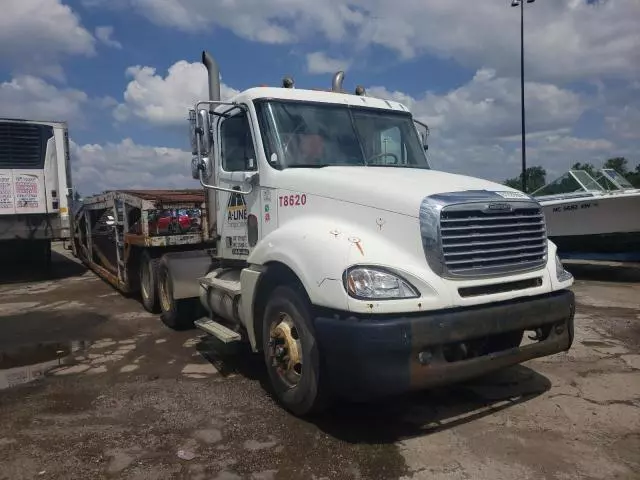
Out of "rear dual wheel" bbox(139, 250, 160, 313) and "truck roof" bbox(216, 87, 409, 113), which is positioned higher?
"truck roof" bbox(216, 87, 409, 113)

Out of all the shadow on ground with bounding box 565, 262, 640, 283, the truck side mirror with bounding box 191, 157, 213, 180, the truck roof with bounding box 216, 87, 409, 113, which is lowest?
the shadow on ground with bounding box 565, 262, 640, 283

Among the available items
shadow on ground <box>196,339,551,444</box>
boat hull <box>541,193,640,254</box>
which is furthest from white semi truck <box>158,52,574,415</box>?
boat hull <box>541,193,640,254</box>

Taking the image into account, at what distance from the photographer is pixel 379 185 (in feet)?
13.4

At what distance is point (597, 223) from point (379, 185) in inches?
343

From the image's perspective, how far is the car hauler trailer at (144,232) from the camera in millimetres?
7918

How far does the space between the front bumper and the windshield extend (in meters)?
1.79

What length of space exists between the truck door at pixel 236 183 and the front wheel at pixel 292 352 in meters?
1.06

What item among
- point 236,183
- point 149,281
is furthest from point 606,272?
point 236,183

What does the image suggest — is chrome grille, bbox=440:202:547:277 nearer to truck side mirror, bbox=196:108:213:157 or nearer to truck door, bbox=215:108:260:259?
truck door, bbox=215:108:260:259

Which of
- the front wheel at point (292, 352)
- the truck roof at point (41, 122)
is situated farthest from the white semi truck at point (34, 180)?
the front wheel at point (292, 352)

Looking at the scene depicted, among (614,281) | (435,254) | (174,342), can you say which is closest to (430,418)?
(435,254)

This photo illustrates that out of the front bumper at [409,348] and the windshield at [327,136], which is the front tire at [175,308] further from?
the front bumper at [409,348]

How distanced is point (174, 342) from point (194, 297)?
0.74m

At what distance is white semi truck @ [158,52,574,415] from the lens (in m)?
3.49
